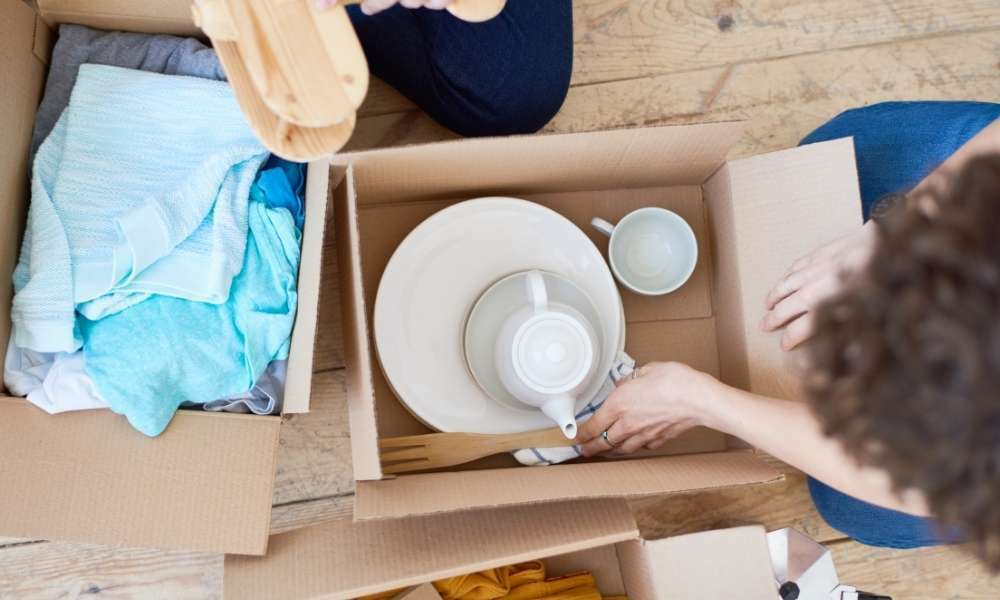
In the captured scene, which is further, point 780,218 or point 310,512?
point 310,512

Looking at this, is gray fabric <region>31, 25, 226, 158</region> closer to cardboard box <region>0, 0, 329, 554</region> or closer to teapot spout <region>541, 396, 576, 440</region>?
cardboard box <region>0, 0, 329, 554</region>

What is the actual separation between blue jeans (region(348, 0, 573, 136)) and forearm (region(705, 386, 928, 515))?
0.36 m

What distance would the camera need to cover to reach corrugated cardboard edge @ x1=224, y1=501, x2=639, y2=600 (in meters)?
0.66

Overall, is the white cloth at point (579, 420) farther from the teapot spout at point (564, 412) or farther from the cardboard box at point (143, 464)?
the cardboard box at point (143, 464)

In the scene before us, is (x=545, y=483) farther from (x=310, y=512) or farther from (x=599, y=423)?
(x=310, y=512)

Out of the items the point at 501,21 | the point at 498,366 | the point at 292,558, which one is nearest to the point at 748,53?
the point at 501,21

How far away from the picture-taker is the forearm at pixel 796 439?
570mm

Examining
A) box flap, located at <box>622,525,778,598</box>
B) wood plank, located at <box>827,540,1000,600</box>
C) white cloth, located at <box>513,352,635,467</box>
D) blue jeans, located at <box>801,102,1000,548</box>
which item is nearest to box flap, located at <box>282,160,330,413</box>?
white cloth, located at <box>513,352,635,467</box>

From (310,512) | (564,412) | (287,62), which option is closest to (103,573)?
(310,512)

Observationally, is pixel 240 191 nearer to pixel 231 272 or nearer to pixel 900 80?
pixel 231 272

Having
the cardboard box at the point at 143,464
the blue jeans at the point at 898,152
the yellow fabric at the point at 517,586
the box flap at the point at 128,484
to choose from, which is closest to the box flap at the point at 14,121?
the cardboard box at the point at 143,464

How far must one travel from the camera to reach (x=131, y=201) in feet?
2.37

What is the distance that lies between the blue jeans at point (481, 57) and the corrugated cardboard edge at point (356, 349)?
6.3 inches

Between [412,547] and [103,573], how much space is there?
385 mm
